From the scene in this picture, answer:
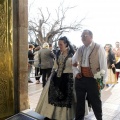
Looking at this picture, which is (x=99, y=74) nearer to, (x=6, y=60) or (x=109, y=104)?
(x=6, y=60)

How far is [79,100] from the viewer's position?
384cm

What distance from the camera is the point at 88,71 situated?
12.2 feet

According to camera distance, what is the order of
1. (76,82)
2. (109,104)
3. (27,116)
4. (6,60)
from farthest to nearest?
(109,104) < (27,116) < (6,60) < (76,82)

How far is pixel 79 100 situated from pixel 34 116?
1.06 m

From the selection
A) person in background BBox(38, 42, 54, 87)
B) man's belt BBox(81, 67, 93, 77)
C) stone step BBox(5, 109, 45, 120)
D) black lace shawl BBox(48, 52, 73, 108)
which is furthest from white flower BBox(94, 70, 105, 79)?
person in background BBox(38, 42, 54, 87)

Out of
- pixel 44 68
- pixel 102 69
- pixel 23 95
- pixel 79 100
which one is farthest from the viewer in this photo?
pixel 44 68

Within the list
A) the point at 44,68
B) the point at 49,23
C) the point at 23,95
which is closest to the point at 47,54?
the point at 44,68

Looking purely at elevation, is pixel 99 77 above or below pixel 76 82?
above

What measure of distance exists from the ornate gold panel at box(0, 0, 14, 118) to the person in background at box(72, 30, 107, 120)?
126cm

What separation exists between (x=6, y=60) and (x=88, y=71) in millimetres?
1546

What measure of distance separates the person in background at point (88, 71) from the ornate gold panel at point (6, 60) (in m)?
1.26

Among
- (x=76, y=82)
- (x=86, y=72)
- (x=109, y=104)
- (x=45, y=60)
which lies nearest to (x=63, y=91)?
(x=76, y=82)

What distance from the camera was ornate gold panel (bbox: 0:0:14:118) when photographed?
392 centimetres

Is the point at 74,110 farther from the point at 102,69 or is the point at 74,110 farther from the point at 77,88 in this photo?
the point at 102,69
